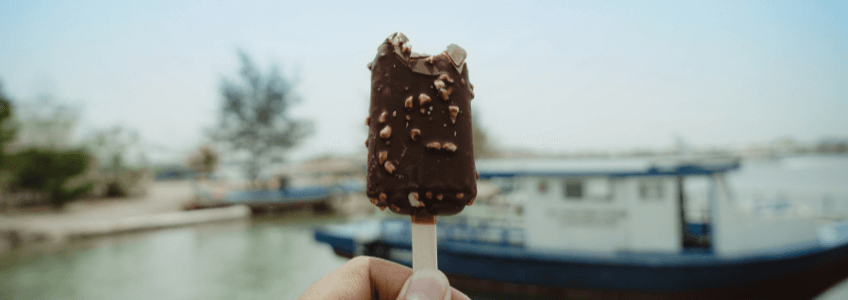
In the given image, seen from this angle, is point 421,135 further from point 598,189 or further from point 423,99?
point 598,189

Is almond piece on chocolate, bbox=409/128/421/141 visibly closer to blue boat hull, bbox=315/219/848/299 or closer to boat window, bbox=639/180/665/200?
blue boat hull, bbox=315/219/848/299

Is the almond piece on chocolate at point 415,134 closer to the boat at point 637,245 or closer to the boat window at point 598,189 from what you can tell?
the boat at point 637,245

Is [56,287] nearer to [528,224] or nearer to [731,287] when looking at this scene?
[528,224]

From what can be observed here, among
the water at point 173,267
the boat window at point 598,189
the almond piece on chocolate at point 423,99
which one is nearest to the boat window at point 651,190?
the boat window at point 598,189

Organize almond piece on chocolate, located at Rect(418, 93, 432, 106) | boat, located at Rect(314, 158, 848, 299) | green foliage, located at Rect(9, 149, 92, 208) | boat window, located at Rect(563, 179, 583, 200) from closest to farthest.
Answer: almond piece on chocolate, located at Rect(418, 93, 432, 106), boat, located at Rect(314, 158, 848, 299), boat window, located at Rect(563, 179, 583, 200), green foliage, located at Rect(9, 149, 92, 208)

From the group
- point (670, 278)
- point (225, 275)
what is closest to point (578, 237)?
point (670, 278)

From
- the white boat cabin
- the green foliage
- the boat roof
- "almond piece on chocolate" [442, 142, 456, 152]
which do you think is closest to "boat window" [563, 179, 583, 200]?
the white boat cabin

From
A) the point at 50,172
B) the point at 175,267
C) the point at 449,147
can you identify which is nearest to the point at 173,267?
the point at 175,267
